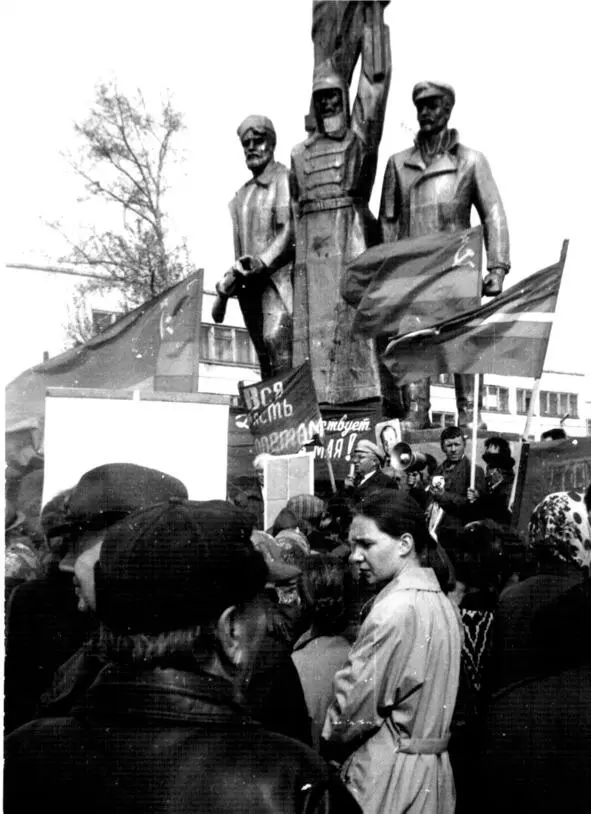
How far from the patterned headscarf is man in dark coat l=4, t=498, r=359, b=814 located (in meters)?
1.34

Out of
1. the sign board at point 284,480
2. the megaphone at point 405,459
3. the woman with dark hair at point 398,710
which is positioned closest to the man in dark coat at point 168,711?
the woman with dark hair at point 398,710

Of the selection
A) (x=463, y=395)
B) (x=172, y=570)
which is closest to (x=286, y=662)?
(x=172, y=570)

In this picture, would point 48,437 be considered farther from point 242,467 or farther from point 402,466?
point 242,467

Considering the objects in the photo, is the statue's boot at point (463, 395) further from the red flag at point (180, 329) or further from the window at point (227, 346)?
the window at point (227, 346)

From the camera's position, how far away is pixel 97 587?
6.14 feet

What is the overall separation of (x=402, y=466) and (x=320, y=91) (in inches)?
189

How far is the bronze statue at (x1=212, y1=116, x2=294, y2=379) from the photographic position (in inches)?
464

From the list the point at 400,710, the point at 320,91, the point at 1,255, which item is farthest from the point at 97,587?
the point at 320,91

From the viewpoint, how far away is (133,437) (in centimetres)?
500

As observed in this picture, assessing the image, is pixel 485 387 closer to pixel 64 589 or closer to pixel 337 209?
pixel 337 209

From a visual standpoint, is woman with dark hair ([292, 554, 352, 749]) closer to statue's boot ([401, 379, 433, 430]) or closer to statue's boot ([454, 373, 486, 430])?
statue's boot ([454, 373, 486, 430])

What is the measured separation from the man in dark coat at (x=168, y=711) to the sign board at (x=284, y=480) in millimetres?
5913

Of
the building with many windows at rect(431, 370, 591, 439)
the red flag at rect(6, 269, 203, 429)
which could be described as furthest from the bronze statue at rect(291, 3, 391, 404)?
the building with many windows at rect(431, 370, 591, 439)

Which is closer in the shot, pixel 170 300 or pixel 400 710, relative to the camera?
pixel 400 710
